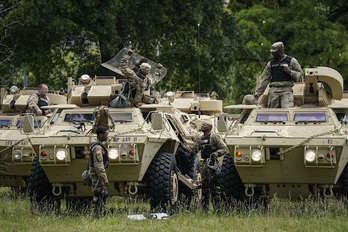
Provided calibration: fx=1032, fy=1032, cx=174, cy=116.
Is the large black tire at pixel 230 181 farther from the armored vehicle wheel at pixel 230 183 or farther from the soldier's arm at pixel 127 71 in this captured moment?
the soldier's arm at pixel 127 71

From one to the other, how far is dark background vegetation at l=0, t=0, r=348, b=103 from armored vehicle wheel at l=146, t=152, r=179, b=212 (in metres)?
12.1

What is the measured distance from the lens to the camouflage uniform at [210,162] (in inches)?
670

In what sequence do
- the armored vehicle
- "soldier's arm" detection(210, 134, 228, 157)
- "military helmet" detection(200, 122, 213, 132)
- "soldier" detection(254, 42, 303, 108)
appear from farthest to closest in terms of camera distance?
"military helmet" detection(200, 122, 213, 132) → "soldier's arm" detection(210, 134, 228, 157) → "soldier" detection(254, 42, 303, 108) → the armored vehicle

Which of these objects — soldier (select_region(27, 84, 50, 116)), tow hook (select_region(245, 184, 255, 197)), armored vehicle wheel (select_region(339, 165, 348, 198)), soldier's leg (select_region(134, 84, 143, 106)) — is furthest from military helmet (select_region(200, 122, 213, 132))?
soldier (select_region(27, 84, 50, 116))

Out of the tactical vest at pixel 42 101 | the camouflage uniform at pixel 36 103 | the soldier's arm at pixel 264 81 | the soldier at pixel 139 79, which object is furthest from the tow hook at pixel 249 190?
the tactical vest at pixel 42 101

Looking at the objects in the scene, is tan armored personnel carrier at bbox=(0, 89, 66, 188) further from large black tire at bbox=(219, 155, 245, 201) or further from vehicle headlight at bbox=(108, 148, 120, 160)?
large black tire at bbox=(219, 155, 245, 201)

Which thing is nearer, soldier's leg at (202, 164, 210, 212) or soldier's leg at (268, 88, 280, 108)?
soldier's leg at (202, 164, 210, 212)

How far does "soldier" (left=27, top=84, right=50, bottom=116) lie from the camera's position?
21000 mm

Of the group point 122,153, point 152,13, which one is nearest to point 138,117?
point 122,153

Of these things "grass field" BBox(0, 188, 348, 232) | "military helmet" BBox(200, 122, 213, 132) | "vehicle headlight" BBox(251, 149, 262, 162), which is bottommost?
"grass field" BBox(0, 188, 348, 232)

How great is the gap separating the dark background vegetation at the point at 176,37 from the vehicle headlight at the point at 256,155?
43.6 feet

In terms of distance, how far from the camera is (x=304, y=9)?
31.8 meters

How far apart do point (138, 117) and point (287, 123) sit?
2478 millimetres

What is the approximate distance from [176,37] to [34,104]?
10797 millimetres
